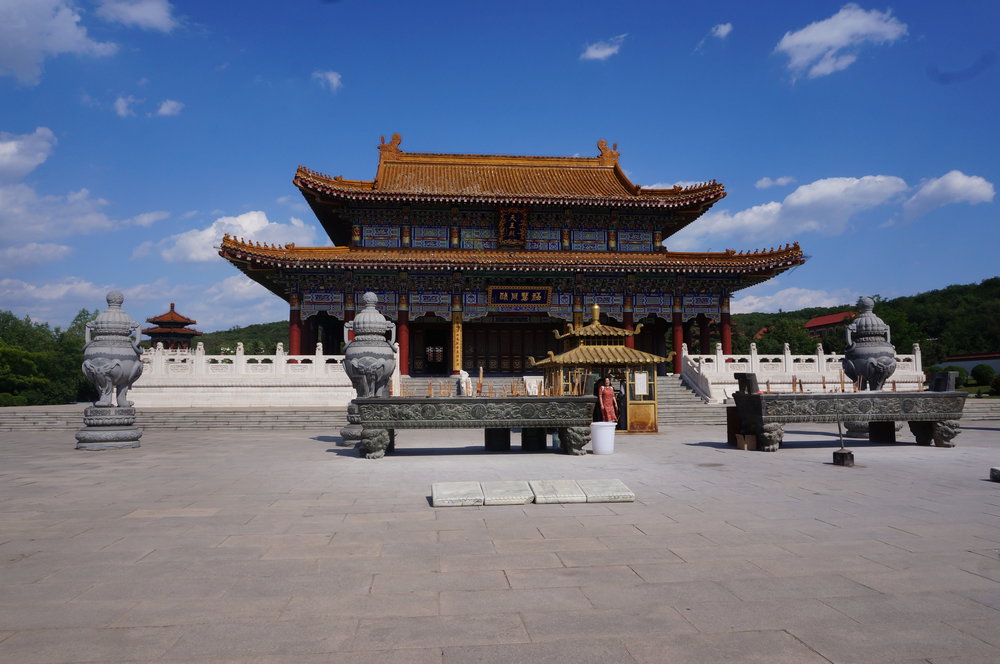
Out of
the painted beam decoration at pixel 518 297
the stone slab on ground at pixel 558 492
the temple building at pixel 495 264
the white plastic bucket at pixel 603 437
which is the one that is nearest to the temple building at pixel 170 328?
the temple building at pixel 495 264

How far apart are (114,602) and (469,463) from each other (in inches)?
254

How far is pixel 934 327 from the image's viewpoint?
57.7m

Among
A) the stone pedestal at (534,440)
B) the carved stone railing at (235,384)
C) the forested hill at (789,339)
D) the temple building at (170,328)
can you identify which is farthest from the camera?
the temple building at (170,328)

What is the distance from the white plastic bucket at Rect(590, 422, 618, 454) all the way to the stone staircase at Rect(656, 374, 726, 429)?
7.37 m

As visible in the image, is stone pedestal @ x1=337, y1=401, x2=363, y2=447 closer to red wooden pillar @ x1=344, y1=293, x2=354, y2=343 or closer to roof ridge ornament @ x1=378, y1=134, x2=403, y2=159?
red wooden pillar @ x1=344, y1=293, x2=354, y2=343

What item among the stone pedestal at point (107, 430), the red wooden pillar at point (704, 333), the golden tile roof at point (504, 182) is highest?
the golden tile roof at point (504, 182)

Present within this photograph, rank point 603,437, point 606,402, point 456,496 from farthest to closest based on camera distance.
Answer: point 606,402 → point 603,437 → point 456,496

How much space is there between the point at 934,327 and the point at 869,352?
184 ft

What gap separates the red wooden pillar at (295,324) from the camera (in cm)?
2378

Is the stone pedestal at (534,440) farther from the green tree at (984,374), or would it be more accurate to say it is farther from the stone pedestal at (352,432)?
the green tree at (984,374)

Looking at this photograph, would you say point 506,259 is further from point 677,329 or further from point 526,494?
point 526,494

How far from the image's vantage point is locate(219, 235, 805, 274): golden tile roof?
74.1 ft

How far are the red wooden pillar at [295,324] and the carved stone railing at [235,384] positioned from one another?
276cm

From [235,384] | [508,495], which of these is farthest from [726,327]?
[508,495]
